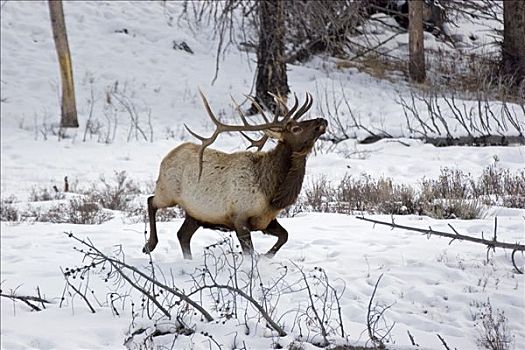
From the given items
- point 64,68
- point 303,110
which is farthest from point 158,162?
point 303,110

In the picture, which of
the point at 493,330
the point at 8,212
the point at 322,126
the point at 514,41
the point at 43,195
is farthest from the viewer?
the point at 43,195

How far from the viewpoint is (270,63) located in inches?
620

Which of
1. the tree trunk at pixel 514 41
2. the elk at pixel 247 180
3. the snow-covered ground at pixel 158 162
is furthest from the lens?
the tree trunk at pixel 514 41

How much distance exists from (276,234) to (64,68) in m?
11.0

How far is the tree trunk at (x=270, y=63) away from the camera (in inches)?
575

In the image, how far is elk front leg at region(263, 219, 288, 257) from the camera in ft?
20.6

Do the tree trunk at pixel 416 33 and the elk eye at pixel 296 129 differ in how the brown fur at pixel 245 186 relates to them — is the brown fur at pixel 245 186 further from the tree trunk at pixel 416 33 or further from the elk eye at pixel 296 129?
the tree trunk at pixel 416 33

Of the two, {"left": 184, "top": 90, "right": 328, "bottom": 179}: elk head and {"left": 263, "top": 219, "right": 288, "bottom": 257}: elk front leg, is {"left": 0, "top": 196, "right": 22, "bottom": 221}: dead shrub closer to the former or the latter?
{"left": 184, "top": 90, "right": 328, "bottom": 179}: elk head

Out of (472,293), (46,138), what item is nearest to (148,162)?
(46,138)

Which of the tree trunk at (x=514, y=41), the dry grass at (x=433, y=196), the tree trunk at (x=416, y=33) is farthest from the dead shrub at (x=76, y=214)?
the tree trunk at (x=416, y=33)

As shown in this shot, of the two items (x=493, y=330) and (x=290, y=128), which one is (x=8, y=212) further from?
(x=493, y=330)

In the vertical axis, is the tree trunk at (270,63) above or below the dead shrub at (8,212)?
above

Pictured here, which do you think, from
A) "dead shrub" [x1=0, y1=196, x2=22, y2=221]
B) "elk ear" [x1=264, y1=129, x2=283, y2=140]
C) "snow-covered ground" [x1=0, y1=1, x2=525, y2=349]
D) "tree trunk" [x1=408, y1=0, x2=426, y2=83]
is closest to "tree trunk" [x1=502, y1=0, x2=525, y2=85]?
"snow-covered ground" [x1=0, y1=1, x2=525, y2=349]

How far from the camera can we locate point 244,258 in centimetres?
614
